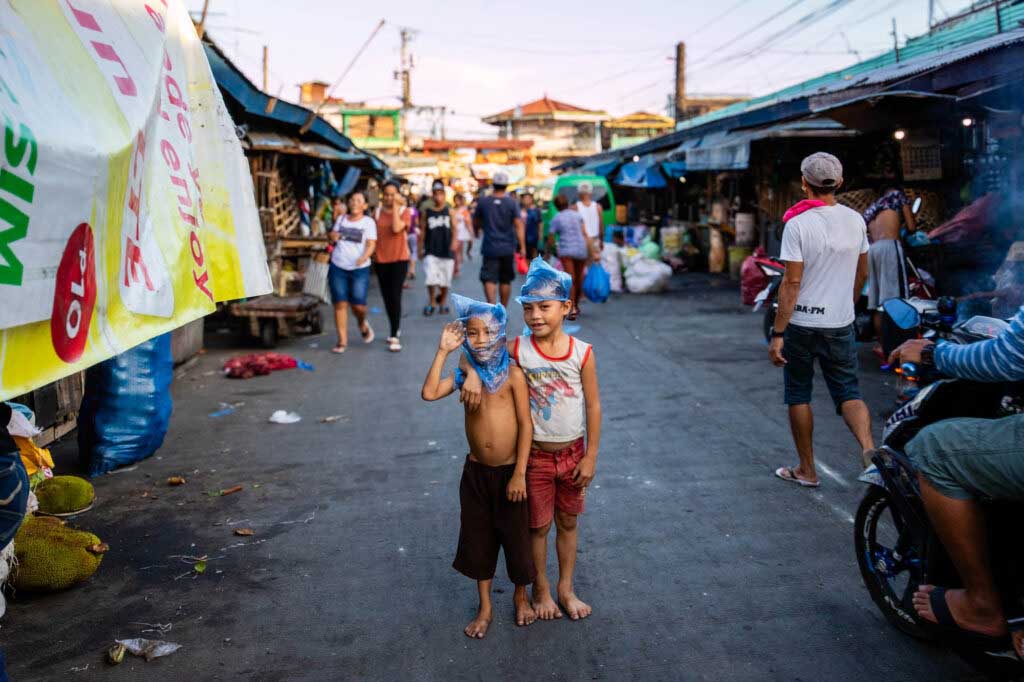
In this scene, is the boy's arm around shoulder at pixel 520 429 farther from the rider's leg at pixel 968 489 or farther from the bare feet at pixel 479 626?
the rider's leg at pixel 968 489

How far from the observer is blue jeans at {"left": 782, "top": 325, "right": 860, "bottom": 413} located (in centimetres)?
538

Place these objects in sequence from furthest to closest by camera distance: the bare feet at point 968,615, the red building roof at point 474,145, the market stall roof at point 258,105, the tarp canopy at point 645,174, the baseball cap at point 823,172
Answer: the red building roof at point 474,145, the tarp canopy at point 645,174, the market stall roof at point 258,105, the baseball cap at point 823,172, the bare feet at point 968,615

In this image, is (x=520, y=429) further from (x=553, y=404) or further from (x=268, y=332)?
(x=268, y=332)

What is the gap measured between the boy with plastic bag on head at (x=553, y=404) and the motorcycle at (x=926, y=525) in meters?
1.18

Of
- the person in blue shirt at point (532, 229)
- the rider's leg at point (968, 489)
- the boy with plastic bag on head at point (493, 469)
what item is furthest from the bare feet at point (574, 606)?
the person in blue shirt at point (532, 229)

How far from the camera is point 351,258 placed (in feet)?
35.0

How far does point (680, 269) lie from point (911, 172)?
9.98 meters

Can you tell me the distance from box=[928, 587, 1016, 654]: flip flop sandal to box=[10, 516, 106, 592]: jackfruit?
361cm

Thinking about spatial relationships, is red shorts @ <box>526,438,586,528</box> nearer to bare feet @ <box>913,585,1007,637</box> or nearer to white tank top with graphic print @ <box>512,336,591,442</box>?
white tank top with graphic print @ <box>512,336,591,442</box>

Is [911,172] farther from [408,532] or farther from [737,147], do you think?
[408,532]

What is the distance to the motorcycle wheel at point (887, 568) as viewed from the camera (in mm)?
3545

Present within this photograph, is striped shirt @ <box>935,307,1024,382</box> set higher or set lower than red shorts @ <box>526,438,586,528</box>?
higher

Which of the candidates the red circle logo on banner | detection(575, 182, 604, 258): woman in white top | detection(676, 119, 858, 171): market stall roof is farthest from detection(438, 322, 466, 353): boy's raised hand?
detection(575, 182, 604, 258): woman in white top

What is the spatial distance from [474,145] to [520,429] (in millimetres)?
57135
